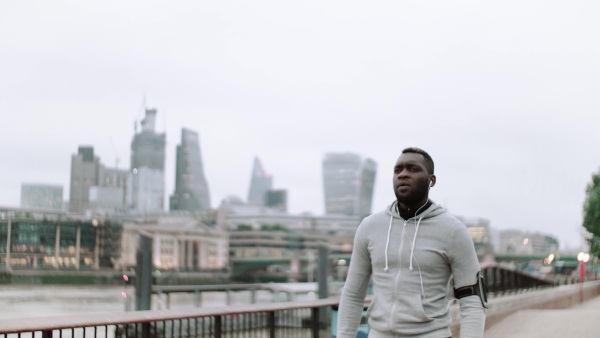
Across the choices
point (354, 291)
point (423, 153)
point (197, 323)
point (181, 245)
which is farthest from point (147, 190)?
point (423, 153)

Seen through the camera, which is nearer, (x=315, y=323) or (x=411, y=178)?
(x=411, y=178)

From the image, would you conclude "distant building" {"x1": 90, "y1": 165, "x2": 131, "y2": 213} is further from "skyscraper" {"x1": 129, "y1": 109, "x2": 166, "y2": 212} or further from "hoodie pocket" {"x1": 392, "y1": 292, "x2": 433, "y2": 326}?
"hoodie pocket" {"x1": 392, "y1": 292, "x2": 433, "y2": 326}

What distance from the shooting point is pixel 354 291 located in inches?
120

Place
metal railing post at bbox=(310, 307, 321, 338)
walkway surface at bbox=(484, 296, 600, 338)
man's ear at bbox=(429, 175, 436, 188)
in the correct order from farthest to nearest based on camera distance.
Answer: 1. walkway surface at bbox=(484, 296, 600, 338)
2. metal railing post at bbox=(310, 307, 321, 338)
3. man's ear at bbox=(429, 175, 436, 188)

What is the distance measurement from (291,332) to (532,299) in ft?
40.3

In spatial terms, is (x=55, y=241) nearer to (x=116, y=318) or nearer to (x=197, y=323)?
(x=197, y=323)

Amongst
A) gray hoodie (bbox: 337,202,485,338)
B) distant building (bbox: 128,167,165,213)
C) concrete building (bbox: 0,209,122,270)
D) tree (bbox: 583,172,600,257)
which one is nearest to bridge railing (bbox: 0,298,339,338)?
gray hoodie (bbox: 337,202,485,338)

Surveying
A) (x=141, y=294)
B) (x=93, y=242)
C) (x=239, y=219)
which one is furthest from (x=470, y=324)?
(x=239, y=219)

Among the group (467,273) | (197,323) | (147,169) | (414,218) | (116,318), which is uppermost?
(147,169)

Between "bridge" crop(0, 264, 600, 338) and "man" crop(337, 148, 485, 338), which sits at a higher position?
"man" crop(337, 148, 485, 338)

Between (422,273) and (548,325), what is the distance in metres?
10.5

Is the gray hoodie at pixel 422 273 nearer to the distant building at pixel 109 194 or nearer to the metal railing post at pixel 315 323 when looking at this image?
the metal railing post at pixel 315 323

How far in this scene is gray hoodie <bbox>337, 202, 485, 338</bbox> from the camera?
9.19 feet

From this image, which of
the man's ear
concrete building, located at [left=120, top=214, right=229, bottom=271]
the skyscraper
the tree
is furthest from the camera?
the skyscraper
